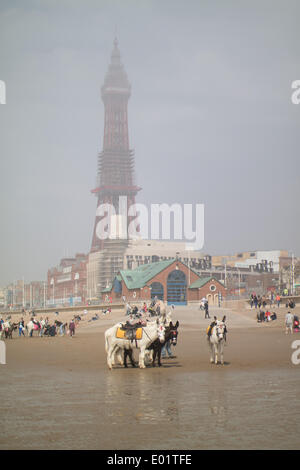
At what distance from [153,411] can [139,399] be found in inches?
77.3

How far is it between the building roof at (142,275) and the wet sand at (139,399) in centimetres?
7044

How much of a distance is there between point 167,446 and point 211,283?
307 feet

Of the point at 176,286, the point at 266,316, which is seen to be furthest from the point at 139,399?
the point at 176,286

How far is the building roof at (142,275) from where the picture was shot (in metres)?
102

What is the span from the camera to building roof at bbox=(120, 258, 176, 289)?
102 m

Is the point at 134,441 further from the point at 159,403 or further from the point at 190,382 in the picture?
the point at 190,382

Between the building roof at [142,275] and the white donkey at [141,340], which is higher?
the building roof at [142,275]

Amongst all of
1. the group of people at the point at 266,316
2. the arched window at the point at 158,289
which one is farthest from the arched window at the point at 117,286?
the group of people at the point at 266,316

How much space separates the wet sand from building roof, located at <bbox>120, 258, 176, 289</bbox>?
70438 millimetres

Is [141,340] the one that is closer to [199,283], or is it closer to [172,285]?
[172,285]

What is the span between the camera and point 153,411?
1391 cm

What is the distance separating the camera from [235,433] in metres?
11.5

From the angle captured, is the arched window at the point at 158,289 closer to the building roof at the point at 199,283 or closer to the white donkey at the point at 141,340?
the building roof at the point at 199,283
